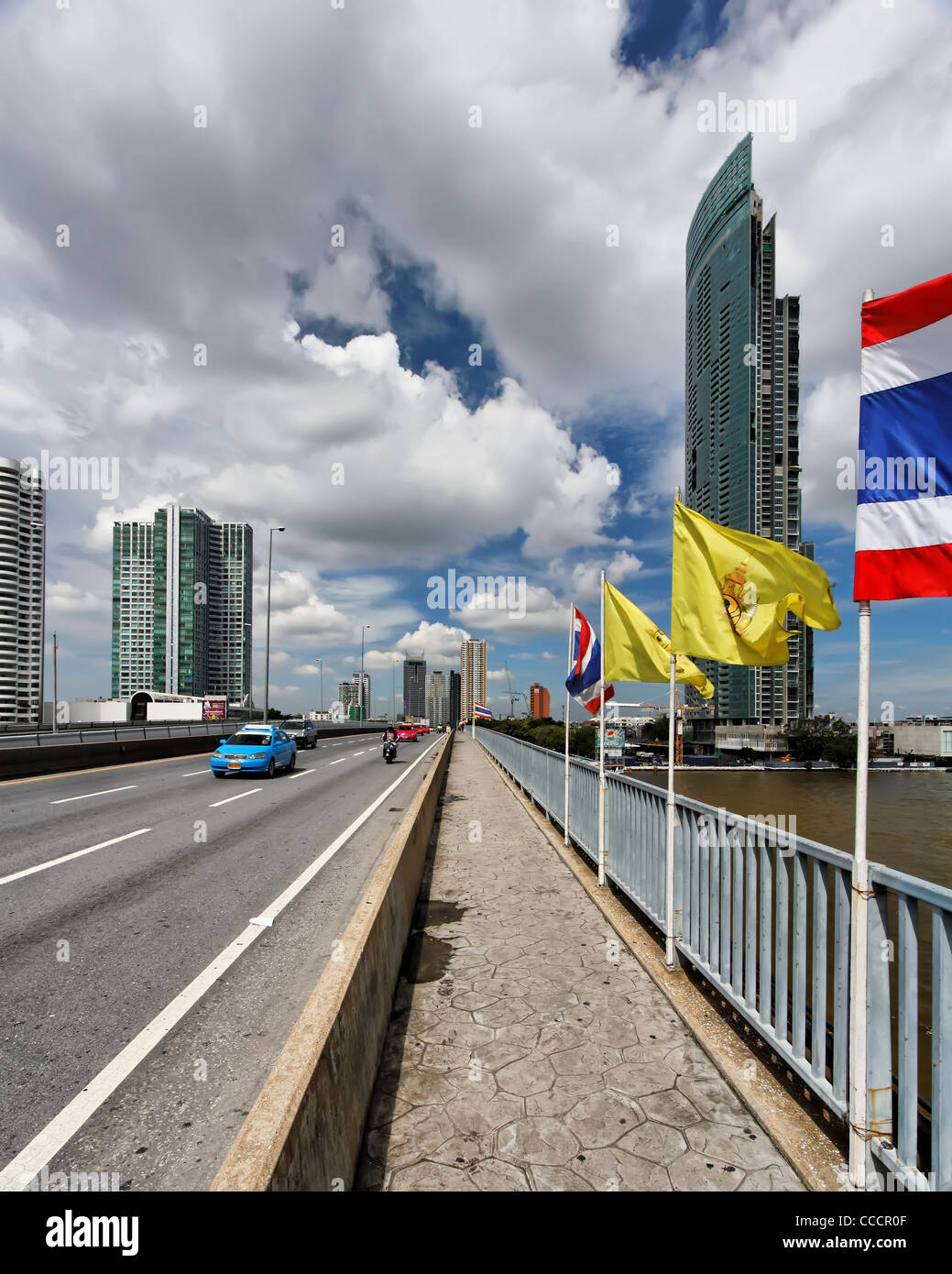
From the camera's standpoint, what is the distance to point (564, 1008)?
427 centimetres

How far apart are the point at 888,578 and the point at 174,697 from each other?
202 feet

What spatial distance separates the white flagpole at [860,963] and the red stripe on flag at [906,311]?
18.0 inches

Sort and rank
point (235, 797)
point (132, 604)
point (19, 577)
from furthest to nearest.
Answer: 1. point (132, 604)
2. point (19, 577)
3. point (235, 797)

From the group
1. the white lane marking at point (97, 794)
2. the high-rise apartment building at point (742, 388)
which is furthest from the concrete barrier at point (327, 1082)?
the high-rise apartment building at point (742, 388)

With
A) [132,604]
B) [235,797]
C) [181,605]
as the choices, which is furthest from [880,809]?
[132,604]

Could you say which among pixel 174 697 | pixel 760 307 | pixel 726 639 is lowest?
pixel 174 697

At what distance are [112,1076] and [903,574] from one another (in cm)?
473

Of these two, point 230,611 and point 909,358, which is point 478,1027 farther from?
point 230,611

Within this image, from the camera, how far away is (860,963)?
273 cm

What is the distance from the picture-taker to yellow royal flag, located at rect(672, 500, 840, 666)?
3.78 m

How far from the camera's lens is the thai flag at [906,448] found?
8.97 ft
